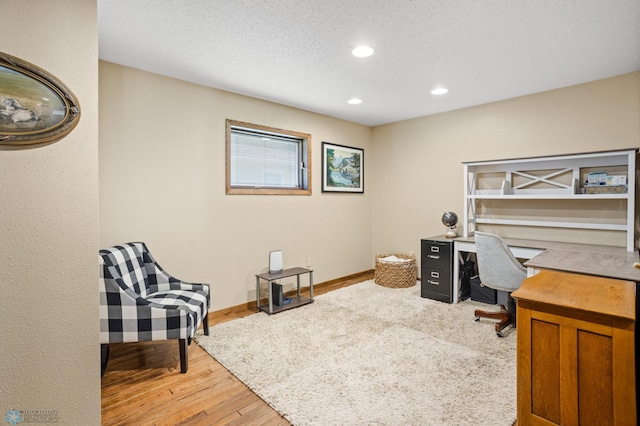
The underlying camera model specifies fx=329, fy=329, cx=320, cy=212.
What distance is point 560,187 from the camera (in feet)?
11.7

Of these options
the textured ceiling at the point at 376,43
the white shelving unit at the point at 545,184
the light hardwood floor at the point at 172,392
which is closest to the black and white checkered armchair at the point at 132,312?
the light hardwood floor at the point at 172,392

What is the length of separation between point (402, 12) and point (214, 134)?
217cm

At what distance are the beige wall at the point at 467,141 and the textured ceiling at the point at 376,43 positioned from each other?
0.26m

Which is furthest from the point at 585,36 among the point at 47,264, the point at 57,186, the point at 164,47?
the point at 47,264

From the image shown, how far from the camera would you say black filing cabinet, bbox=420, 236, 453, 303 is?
3.78 meters

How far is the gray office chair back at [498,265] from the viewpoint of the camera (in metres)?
2.84

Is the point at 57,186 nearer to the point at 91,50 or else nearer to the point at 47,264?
the point at 47,264

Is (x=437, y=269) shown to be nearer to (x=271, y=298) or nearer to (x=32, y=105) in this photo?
(x=271, y=298)

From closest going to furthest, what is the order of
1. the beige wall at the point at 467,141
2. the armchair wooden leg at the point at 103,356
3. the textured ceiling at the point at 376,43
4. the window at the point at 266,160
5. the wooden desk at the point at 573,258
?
the textured ceiling at the point at 376,43 < the wooden desk at the point at 573,258 < the armchair wooden leg at the point at 103,356 < the beige wall at the point at 467,141 < the window at the point at 266,160

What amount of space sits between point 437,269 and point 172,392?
297 centimetres

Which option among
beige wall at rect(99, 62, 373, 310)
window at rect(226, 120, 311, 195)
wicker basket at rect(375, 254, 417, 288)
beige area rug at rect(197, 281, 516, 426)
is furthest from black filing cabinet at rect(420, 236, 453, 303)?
window at rect(226, 120, 311, 195)

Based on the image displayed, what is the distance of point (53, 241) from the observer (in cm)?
144

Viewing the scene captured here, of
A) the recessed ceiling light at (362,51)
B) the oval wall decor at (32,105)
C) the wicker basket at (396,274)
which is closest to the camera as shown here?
the oval wall decor at (32,105)

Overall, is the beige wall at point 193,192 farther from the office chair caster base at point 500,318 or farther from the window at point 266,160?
the office chair caster base at point 500,318
